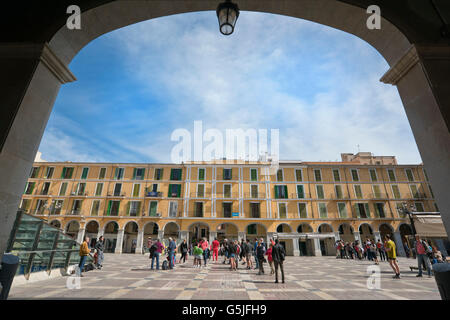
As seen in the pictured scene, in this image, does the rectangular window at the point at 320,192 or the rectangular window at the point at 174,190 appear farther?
the rectangular window at the point at 174,190

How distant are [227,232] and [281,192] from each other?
8724 millimetres

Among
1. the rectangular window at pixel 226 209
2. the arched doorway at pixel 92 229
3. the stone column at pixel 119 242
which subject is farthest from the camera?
the arched doorway at pixel 92 229

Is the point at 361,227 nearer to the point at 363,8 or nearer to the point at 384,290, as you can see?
the point at 384,290

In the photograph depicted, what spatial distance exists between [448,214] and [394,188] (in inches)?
1264

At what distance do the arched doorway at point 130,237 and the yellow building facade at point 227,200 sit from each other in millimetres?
127

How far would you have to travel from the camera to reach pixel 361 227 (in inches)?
1121

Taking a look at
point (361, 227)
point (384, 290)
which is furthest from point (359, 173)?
point (384, 290)

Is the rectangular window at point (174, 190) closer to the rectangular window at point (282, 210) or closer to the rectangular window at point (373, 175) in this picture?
the rectangular window at point (282, 210)

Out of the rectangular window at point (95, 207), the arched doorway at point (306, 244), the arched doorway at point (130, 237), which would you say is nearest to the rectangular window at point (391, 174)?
the arched doorway at point (306, 244)

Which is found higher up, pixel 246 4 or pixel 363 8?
pixel 246 4

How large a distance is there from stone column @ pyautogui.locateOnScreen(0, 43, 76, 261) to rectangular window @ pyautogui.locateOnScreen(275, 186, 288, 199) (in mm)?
27351

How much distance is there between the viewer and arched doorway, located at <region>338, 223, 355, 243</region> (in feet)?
91.7

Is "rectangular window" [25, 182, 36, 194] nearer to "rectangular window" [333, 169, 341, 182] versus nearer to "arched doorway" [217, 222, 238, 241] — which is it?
"arched doorway" [217, 222, 238, 241]

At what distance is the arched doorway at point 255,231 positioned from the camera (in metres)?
28.0
